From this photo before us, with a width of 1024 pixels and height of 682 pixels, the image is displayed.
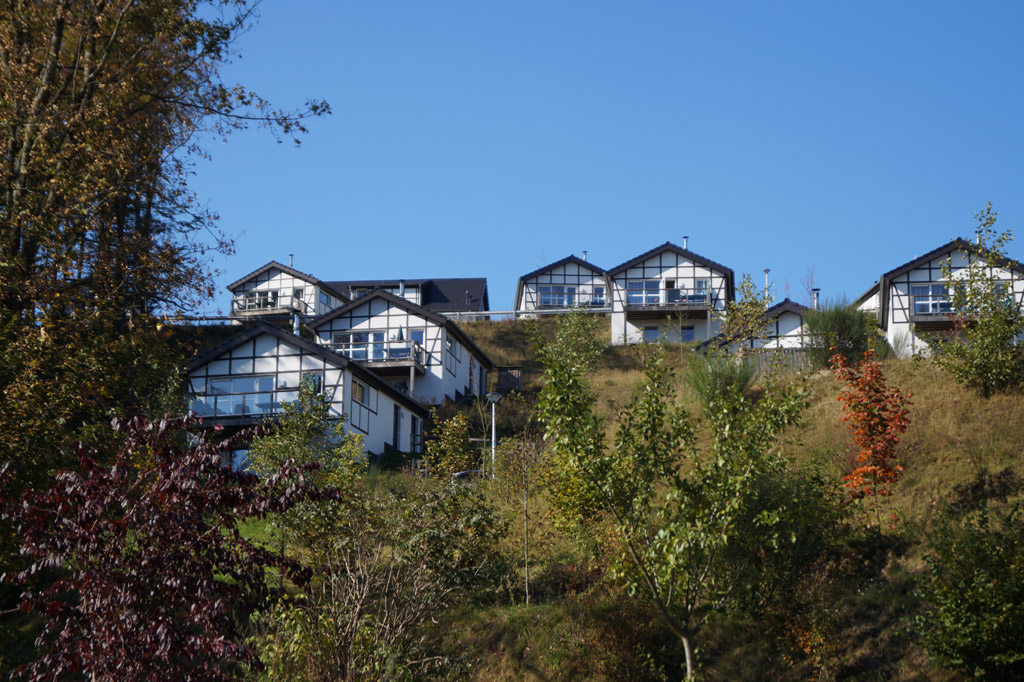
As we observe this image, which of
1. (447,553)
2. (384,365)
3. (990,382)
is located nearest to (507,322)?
(384,365)

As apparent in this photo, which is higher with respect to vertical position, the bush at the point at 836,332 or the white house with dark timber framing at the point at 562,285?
the white house with dark timber framing at the point at 562,285

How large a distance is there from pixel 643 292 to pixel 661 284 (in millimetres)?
1231

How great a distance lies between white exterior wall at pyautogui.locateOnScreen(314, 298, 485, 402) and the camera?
4512 centimetres

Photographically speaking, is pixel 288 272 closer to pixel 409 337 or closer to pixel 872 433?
pixel 409 337

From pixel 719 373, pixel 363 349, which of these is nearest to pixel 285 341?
pixel 363 349

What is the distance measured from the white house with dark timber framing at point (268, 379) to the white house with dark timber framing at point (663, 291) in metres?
23.2

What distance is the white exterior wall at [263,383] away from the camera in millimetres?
35469

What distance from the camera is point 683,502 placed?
1302cm

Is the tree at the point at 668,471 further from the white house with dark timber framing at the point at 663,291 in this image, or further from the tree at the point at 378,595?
the white house with dark timber framing at the point at 663,291

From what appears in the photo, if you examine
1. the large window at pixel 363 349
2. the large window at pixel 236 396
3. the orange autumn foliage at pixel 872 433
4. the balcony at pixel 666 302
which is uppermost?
the balcony at pixel 666 302

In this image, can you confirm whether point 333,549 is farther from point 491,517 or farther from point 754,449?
point 754,449

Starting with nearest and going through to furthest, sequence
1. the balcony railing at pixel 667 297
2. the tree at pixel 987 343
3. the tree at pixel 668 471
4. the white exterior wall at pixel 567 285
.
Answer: the tree at pixel 668 471 → the tree at pixel 987 343 → the balcony railing at pixel 667 297 → the white exterior wall at pixel 567 285

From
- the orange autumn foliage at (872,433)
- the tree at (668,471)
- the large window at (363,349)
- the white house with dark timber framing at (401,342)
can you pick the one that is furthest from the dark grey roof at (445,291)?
the tree at (668,471)

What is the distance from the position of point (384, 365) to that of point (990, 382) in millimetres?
28201
